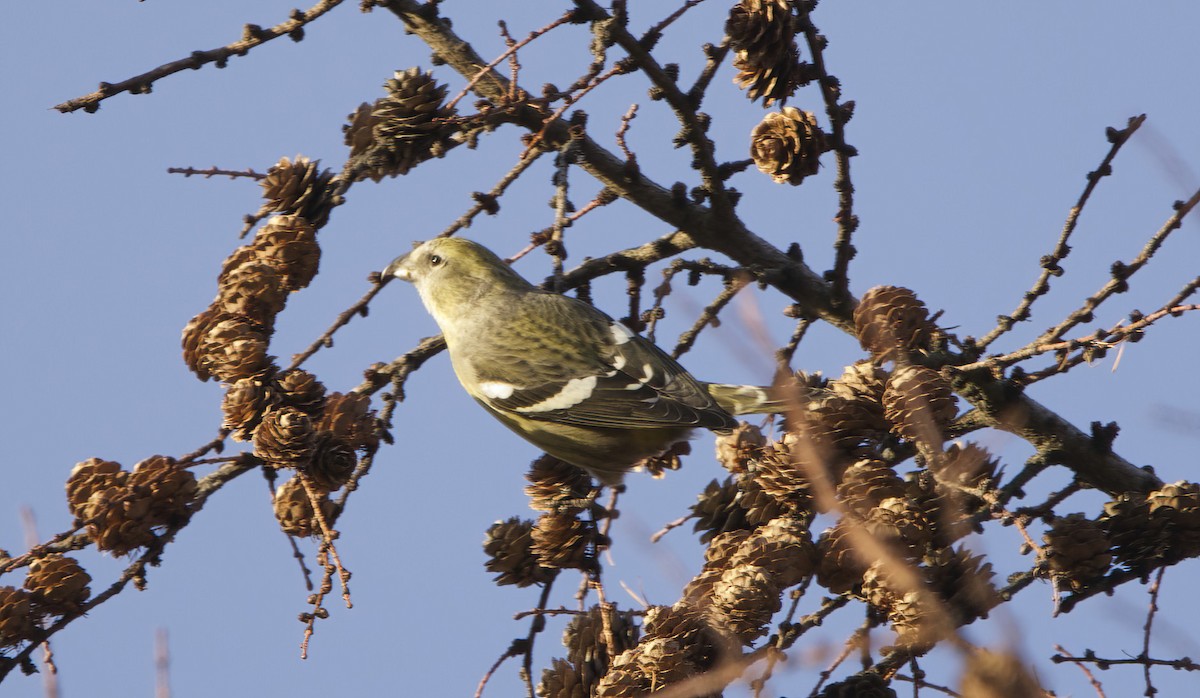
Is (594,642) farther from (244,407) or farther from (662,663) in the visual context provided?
(244,407)

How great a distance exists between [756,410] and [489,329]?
126cm

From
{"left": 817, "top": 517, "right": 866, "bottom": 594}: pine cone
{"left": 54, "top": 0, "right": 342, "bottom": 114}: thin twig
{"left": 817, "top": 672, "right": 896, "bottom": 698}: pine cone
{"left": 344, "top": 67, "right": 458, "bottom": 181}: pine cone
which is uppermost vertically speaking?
{"left": 54, "top": 0, "right": 342, "bottom": 114}: thin twig

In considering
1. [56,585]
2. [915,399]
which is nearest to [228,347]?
[56,585]

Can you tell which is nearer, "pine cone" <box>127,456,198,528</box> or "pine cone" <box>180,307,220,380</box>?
"pine cone" <box>127,456,198,528</box>

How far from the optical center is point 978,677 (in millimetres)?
1121

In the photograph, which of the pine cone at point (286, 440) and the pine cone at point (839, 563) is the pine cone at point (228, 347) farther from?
the pine cone at point (839, 563)

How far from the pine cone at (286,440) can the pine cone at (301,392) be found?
150 mm

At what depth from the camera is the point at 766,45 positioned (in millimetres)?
2859

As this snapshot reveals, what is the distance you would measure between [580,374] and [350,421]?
186 cm

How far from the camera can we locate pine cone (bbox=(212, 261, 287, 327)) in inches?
114

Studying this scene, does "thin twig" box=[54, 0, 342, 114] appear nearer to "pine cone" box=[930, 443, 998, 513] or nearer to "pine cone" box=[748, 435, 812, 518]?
"pine cone" box=[748, 435, 812, 518]

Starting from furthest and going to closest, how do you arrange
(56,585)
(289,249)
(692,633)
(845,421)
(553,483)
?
(553,483) < (289,249) < (56,585) < (845,421) < (692,633)

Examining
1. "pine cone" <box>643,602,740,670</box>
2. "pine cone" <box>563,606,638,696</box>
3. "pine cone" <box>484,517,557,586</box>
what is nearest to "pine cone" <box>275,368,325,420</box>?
"pine cone" <box>484,517,557,586</box>

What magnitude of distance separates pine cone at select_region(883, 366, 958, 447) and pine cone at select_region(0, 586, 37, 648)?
6.68ft
